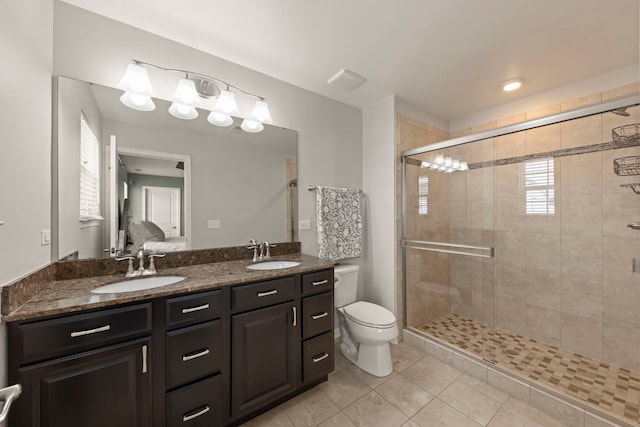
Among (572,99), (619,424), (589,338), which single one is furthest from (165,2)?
(589,338)

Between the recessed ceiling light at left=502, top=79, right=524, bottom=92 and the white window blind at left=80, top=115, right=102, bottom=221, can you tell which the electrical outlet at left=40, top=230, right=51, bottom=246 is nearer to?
the white window blind at left=80, top=115, right=102, bottom=221

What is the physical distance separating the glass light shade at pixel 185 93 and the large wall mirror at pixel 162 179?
0.10 meters

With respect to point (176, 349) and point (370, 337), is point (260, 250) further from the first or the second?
point (370, 337)

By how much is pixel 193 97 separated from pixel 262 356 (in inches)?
69.7

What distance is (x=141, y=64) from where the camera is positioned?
1583 mm

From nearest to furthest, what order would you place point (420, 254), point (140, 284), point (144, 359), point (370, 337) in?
point (144, 359), point (140, 284), point (370, 337), point (420, 254)

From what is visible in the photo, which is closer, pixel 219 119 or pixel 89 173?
pixel 89 173

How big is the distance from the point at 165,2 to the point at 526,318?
12.3 ft

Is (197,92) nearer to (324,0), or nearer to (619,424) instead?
(324,0)

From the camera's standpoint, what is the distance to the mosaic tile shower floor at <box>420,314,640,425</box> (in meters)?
1.59

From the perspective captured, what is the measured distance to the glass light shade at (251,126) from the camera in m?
1.98

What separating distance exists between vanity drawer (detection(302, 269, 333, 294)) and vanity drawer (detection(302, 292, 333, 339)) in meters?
0.05

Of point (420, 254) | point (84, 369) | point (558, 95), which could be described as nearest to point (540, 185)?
point (558, 95)

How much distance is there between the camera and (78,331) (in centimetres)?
101
